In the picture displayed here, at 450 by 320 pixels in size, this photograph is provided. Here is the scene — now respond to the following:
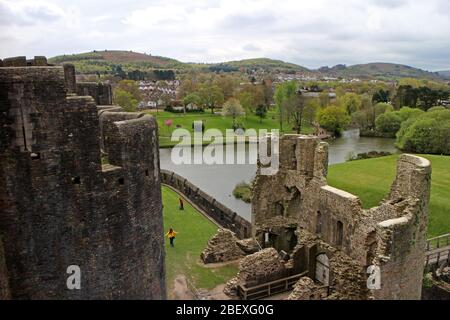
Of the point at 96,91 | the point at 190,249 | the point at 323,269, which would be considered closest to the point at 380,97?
the point at 323,269

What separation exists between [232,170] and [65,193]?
144ft

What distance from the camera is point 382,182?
36.8 m

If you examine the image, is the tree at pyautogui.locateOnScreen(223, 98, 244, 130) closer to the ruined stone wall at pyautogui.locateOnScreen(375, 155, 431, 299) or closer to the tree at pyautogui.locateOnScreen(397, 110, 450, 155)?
the tree at pyautogui.locateOnScreen(397, 110, 450, 155)

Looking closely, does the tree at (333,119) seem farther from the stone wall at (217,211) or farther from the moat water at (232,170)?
the stone wall at (217,211)

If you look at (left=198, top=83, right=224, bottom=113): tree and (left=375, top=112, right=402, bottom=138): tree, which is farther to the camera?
(left=198, top=83, right=224, bottom=113): tree

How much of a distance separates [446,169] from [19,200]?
40255 mm

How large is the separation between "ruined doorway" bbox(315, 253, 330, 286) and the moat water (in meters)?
14.0

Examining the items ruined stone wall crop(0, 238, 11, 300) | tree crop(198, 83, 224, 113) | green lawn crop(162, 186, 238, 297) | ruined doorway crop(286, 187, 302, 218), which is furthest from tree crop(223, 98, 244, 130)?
ruined stone wall crop(0, 238, 11, 300)

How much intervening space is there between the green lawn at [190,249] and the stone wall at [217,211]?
2.21 feet

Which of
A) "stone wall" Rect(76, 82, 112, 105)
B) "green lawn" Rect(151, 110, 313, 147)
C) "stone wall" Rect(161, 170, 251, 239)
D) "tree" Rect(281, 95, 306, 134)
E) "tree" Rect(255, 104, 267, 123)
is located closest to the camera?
"stone wall" Rect(76, 82, 112, 105)

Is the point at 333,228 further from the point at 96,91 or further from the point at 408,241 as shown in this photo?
the point at 96,91

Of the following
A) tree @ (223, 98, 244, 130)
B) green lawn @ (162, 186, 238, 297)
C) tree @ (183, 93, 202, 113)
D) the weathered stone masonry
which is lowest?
green lawn @ (162, 186, 238, 297)

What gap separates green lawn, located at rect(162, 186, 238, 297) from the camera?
18.3 meters
